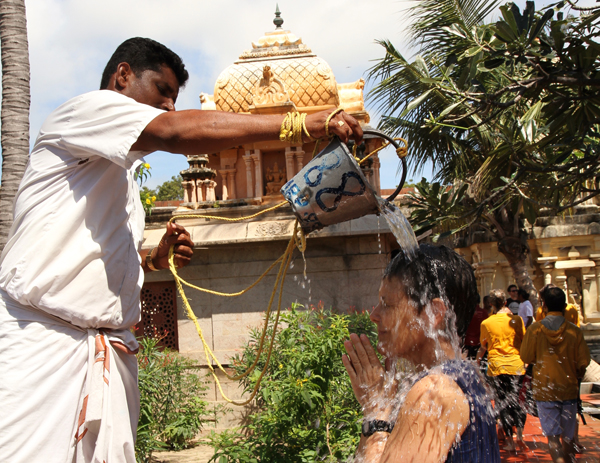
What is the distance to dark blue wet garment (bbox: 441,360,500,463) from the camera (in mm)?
1624

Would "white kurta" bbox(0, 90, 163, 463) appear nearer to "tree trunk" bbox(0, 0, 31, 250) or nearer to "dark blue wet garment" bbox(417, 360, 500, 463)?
"dark blue wet garment" bbox(417, 360, 500, 463)

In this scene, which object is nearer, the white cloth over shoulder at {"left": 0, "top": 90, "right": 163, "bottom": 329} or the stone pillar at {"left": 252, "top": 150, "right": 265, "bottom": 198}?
the white cloth over shoulder at {"left": 0, "top": 90, "right": 163, "bottom": 329}

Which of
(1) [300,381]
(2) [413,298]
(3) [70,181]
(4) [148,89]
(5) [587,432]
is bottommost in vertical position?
(5) [587,432]

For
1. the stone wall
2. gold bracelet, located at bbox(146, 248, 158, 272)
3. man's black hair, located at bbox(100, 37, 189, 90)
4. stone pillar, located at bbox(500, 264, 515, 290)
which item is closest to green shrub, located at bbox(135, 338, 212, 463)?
the stone wall

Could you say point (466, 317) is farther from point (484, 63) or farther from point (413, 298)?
point (484, 63)

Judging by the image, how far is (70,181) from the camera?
1.95 m

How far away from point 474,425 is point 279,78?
690 centimetres

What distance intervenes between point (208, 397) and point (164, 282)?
1646 mm

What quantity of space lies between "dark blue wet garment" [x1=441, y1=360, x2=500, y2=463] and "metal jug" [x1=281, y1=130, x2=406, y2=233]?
2.24 feet

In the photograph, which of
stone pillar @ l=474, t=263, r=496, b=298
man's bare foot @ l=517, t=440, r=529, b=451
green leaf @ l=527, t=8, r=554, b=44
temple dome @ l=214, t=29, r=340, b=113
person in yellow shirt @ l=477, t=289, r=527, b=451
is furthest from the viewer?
stone pillar @ l=474, t=263, r=496, b=298

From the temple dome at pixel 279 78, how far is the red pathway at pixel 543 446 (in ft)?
16.3

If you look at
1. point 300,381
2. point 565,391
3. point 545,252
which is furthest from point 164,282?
point 545,252

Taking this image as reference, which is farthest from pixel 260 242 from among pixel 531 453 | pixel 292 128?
pixel 292 128

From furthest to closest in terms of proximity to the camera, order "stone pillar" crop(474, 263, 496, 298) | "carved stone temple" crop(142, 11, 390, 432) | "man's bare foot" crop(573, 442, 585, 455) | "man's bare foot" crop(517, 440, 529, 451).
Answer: "stone pillar" crop(474, 263, 496, 298), "carved stone temple" crop(142, 11, 390, 432), "man's bare foot" crop(517, 440, 529, 451), "man's bare foot" crop(573, 442, 585, 455)
